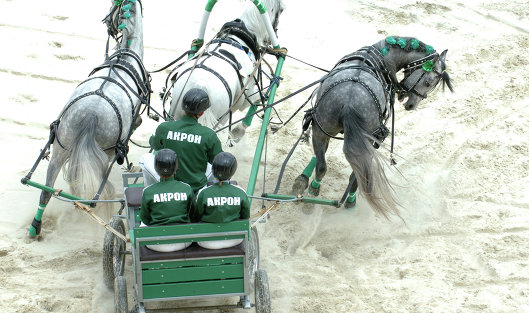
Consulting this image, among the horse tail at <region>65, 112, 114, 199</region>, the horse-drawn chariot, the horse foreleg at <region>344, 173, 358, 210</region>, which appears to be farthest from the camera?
the horse foreleg at <region>344, 173, 358, 210</region>

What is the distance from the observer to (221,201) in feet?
14.6

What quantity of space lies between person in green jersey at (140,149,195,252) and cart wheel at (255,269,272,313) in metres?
0.59

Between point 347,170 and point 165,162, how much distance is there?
375cm

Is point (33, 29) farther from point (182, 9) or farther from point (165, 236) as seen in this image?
point (165, 236)

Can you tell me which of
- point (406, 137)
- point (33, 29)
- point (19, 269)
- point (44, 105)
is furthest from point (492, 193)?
point (33, 29)

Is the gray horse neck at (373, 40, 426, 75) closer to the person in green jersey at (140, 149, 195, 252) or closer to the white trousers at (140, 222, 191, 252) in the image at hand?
the person in green jersey at (140, 149, 195, 252)

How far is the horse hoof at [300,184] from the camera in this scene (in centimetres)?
698

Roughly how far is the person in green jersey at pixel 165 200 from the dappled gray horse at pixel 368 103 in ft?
6.44

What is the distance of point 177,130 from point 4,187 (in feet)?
9.62

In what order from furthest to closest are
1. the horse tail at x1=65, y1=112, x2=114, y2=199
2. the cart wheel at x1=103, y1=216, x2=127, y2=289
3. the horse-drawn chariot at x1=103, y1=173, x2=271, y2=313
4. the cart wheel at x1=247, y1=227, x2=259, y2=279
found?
the horse tail at x1=65, y1=112, x2=114, y2=199 < the cart wheel at x1=103, y1=216, x2=127, y2=289 < the cart wheel at x1=247, y1=227, x2=259, y2=279 < the horse-drawn chariot at x1=103, y1=173, x2=271, y2=313

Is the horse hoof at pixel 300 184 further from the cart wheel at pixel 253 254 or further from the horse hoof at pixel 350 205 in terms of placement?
the cart wheel at pixel 253 254

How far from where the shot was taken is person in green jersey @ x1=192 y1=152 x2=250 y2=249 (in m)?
4.43

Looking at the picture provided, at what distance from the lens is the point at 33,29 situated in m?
9.95

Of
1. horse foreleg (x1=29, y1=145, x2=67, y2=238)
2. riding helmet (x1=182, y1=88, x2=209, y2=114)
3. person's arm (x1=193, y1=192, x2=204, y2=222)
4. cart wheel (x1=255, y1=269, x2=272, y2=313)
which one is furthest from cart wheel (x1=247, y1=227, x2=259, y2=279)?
horse foreleg (x1=29, y1=145, x2=67, y2=238)
